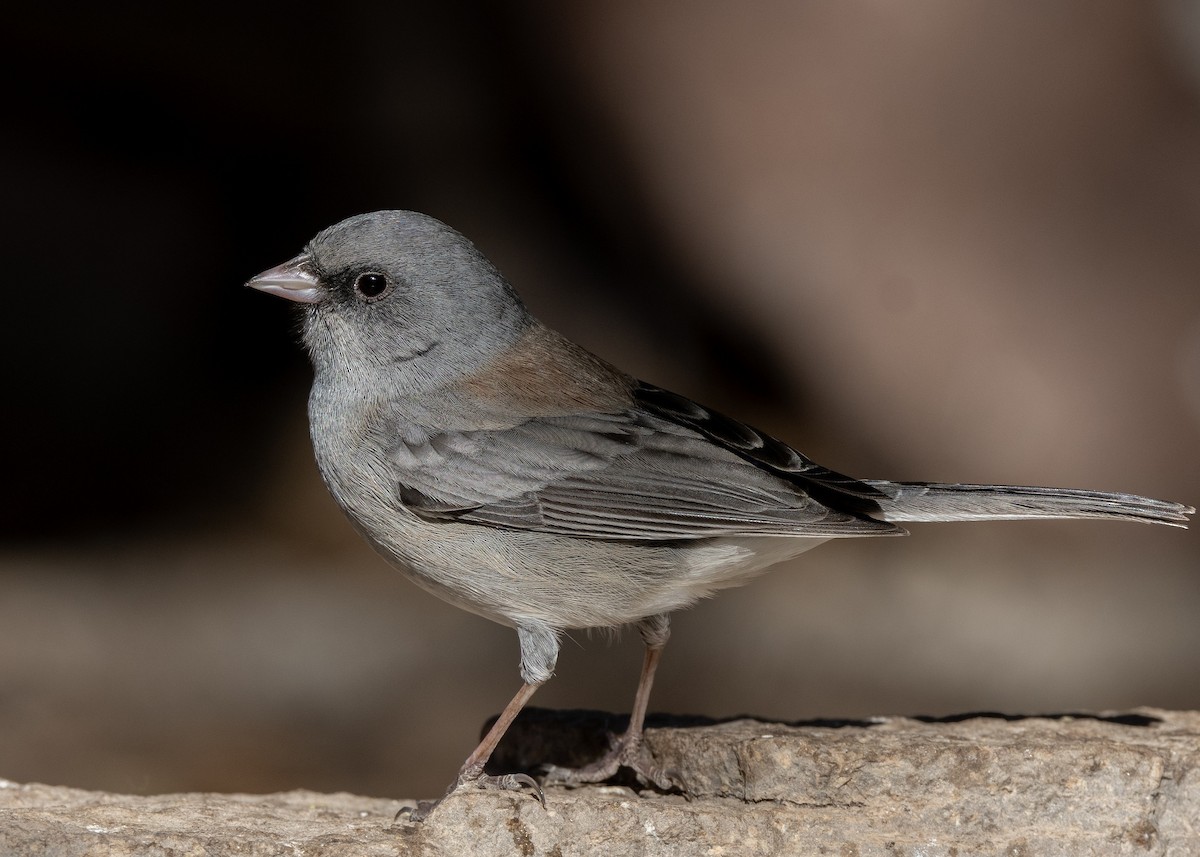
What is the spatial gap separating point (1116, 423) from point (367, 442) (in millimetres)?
5069

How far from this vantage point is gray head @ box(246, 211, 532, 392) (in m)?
4.59

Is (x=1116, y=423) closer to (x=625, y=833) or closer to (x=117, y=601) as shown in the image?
(x=625, y=833)

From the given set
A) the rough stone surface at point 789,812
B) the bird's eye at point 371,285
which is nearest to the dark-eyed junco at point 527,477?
the bird's eye at point 371,285

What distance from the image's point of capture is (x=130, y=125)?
8.99 m

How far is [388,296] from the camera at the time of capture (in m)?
4.61

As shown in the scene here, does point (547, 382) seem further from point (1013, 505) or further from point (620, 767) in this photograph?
point (1013, 505)

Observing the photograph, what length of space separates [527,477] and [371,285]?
0.86m

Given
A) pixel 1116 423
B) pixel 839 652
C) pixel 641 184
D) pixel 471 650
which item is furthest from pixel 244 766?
pixel 1116 423

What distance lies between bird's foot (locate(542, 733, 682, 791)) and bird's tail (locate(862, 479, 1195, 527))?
1.14 meters

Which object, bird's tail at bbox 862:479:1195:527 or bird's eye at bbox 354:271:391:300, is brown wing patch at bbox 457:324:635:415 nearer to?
→ bird's eye at bbox 354:271:391:300

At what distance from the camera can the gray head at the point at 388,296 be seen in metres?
4.59

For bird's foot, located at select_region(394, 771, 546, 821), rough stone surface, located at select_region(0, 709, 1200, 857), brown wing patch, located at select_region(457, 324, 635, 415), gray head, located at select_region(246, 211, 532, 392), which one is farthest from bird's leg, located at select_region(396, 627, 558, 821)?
gray head, located at select_region(246, 211, 532, 392)

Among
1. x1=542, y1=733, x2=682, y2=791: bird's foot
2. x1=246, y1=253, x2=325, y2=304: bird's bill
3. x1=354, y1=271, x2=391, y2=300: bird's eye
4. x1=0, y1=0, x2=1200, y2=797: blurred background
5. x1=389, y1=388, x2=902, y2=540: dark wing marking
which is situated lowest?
x1=542, y1=733, x2=682, y2=791: bird's foot


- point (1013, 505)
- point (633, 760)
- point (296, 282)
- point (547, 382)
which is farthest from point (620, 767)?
point (296, 282)
